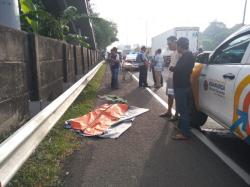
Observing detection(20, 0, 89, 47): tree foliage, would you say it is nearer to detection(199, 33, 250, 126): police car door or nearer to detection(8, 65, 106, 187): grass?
detection(8, 65, 106, 187): grass

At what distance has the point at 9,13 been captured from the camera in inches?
232

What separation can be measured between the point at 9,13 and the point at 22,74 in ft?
Result: 4.27

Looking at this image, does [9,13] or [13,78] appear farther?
[9,13]

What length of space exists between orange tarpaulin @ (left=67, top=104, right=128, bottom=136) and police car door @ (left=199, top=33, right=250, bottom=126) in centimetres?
204

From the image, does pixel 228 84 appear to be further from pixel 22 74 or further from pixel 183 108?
pixel 22 74

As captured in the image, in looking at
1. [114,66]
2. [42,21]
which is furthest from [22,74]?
[114,66]

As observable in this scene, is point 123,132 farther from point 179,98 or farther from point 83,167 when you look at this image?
point 83,167

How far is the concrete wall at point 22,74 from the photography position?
463cm

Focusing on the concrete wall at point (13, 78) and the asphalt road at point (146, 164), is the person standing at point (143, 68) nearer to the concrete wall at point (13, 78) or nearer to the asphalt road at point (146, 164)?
the asphalt road at point (146, 164)

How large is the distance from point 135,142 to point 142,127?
1127mm

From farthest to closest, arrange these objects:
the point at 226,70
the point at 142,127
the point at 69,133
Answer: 1. the point at 142,127
2. the point at 69,133
3. the point at 226,70

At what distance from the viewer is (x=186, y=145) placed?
5.78 m

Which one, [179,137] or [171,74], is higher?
[171,74]

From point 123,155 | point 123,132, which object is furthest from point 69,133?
point 123,155
